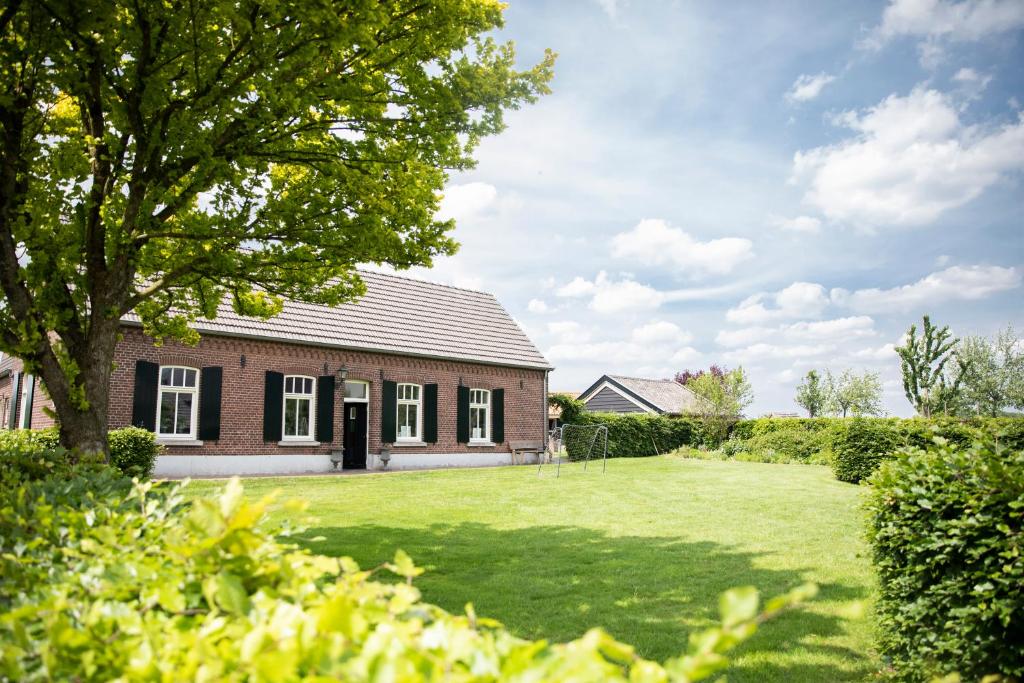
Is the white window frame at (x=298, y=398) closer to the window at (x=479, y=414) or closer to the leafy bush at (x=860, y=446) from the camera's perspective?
the window at (x=479, y=414)

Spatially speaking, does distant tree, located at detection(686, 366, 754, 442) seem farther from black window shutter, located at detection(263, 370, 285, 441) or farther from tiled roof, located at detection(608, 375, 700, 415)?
black window shutter, located at detection(263, 370, 285, 441)

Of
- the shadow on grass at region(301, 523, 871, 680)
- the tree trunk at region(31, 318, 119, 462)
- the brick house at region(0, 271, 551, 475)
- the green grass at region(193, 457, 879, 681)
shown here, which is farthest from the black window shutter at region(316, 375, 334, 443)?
the tree trunk at region(31, 318, 119, 462)

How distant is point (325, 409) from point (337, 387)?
837 millimetres

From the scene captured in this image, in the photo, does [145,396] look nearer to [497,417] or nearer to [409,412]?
[409,412]

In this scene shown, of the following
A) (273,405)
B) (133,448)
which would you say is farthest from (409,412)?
(133,448)

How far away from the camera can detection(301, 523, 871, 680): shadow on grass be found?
16.8 ft

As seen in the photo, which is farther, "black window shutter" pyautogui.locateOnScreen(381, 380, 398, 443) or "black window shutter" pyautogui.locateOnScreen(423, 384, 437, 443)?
"black window shutter" pyautogui.locateOnScreen(423, 384, 437, 443)

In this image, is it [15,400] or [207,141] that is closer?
[207,141]

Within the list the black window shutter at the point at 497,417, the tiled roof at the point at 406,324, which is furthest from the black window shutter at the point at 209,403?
the black window shutter at the point at 497,417

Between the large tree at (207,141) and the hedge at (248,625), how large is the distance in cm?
544

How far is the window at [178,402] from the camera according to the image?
17.2 metres

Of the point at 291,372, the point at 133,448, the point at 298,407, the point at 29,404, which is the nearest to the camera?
the point at 133,448

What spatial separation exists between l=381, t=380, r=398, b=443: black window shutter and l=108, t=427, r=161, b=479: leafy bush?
745 cm

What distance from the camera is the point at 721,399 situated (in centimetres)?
2839
